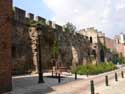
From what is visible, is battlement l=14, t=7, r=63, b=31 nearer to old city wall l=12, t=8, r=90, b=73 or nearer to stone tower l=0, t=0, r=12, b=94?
old city wall l=12, t=8, r=90, b=73

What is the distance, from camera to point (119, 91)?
64.6 ft

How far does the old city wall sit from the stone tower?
22.8 ft

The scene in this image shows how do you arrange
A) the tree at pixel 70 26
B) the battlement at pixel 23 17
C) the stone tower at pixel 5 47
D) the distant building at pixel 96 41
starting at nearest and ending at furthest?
the stone tower at pixel 5 47 < the battlement at pixel 23 17 < the tree at pixel 70 26 < the distant building at pixel 96 41

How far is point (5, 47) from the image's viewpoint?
2056 cm

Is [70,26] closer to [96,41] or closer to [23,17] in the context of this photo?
[96,41]

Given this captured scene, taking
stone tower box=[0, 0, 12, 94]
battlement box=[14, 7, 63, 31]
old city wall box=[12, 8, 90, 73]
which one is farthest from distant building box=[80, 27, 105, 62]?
stone tower box=[0, 0, 12, 94]

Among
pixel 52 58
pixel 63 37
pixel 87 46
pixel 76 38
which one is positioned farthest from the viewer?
pixel 87 46

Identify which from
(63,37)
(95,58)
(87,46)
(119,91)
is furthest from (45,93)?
(95,58)

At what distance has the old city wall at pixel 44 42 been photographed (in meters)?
32.4

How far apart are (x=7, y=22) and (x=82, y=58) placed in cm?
3221

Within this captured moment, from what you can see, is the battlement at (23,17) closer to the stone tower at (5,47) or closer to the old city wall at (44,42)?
the old city wall at (44,42)

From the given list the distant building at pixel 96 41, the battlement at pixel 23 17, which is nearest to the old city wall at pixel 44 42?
the battlement at pixel 23 17

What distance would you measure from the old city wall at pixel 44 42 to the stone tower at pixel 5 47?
22.8ft

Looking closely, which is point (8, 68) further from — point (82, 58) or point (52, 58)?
point (82, 58)
